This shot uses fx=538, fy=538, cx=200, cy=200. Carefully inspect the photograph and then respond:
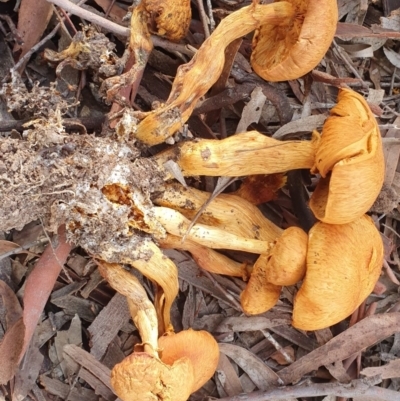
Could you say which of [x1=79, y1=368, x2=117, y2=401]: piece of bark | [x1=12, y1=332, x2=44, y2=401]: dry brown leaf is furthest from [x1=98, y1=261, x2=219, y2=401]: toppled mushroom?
[x1=12, y1=332, x2=44, y2=401]: dry brown leaf

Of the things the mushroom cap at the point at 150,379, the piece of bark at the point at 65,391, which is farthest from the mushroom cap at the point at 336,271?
the piece of bark at the point at 65,391

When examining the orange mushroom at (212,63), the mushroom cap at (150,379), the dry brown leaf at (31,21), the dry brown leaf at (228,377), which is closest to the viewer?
the mushroom cap at (150,379)

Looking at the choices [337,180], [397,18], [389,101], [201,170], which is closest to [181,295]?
[201,170]

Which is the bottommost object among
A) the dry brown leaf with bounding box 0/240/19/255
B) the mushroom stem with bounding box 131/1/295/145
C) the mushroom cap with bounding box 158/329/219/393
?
the mushroom cap with bounding box 158/329/219/393

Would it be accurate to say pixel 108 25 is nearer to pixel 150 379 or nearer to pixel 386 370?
pixel 150 379

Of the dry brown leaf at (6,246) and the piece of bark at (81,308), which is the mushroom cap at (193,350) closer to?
the piece of bark at (81,308)

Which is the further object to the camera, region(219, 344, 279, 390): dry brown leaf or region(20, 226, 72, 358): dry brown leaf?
region(219, 344, 279, 390): dry brown leaf

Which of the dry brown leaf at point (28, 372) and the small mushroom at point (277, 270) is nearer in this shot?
the small mushroom at point (277, 270)

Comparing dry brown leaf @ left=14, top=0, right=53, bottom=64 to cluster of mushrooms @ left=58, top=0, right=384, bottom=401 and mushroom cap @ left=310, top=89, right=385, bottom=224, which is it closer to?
cluster of mushrooms @ left=58, top=0, right=384, bottom=401
